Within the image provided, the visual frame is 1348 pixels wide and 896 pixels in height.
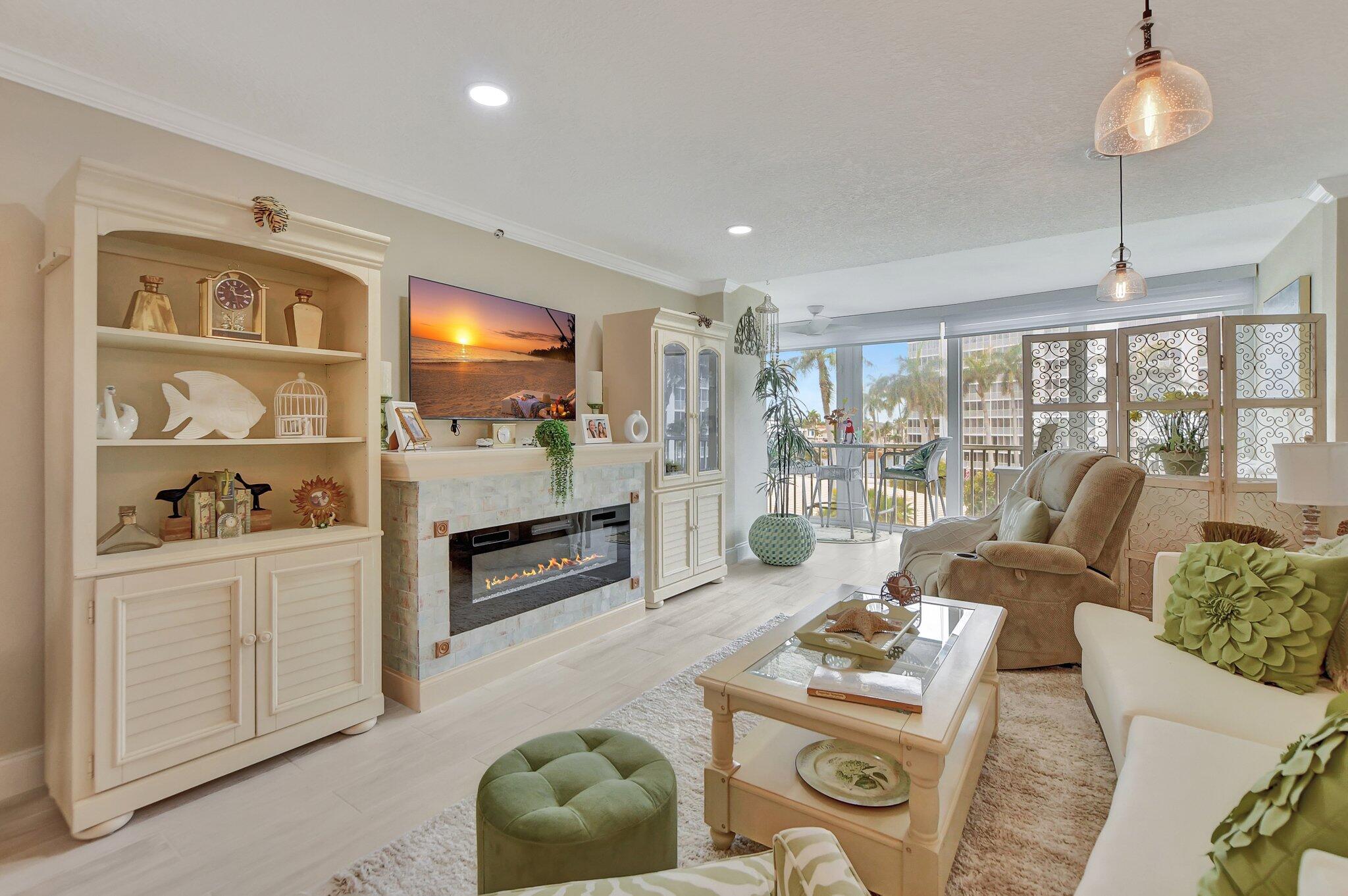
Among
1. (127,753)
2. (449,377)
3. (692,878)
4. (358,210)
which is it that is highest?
(358,210)

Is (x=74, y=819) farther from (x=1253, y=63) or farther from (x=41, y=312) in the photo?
(x=1253, y=63)

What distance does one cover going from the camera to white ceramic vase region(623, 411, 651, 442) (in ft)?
13.2

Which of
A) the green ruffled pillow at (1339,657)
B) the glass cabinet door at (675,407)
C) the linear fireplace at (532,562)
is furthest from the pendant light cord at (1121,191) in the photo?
the linear fireplace at (532,562)

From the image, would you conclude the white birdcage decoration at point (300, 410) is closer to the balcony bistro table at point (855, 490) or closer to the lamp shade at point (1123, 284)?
the lamp shade at point (1123, 284)

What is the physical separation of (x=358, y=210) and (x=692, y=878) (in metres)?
3.05

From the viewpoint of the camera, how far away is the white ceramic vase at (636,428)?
4023mm

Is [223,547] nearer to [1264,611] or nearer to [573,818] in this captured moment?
[573,818]

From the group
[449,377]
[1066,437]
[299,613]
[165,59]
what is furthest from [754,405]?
[165,59]

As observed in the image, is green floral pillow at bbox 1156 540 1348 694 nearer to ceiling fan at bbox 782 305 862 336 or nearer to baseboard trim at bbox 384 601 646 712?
baseboard trim at bbox 384 601 646 712

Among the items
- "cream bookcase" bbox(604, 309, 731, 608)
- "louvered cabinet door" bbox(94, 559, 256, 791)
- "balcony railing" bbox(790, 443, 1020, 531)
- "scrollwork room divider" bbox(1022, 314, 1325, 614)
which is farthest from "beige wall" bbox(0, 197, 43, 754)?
"balcony railing" bbox(790, 443, 1020, 531)

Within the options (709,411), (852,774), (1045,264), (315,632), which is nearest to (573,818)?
(852,774)

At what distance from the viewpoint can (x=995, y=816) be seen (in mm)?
1853

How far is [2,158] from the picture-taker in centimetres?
199

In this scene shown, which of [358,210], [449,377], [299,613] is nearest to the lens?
[299,613]
